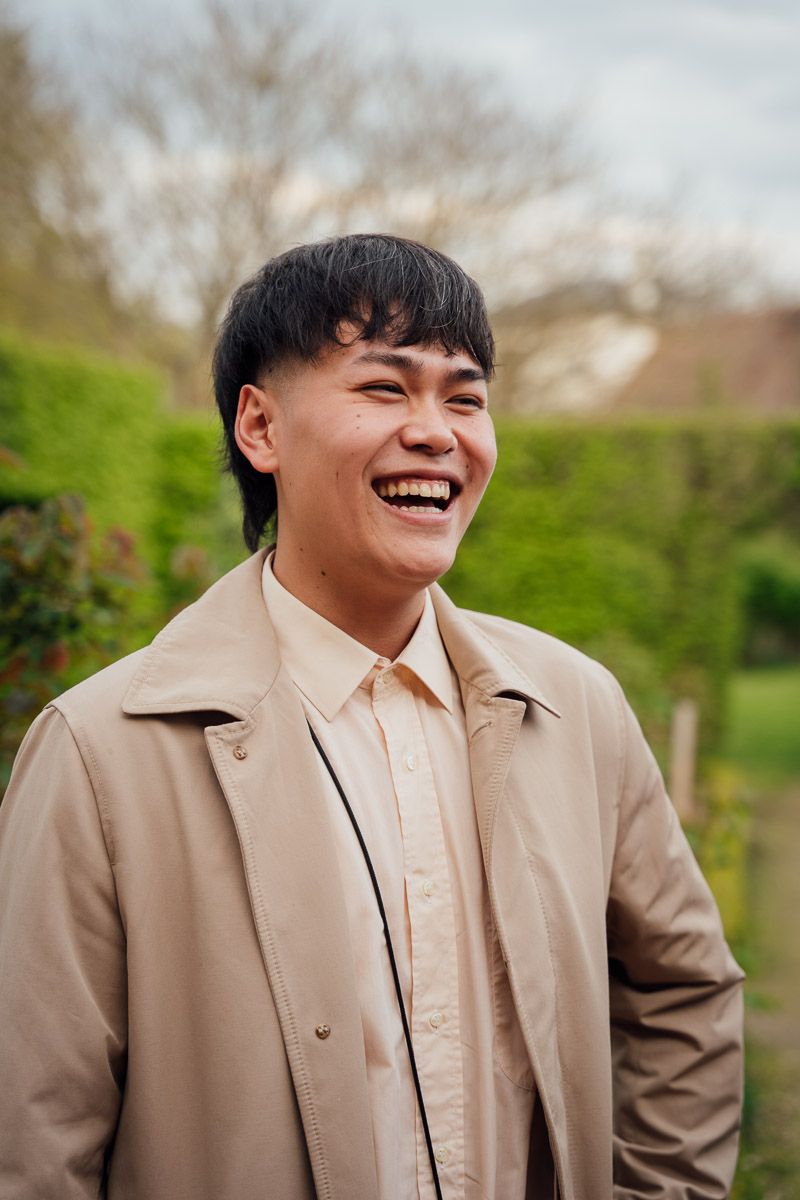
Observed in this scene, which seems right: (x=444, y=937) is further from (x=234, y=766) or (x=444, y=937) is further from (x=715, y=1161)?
(x=715, y=1161)

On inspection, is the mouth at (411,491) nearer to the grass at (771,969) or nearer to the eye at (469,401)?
the eye at (469,401)

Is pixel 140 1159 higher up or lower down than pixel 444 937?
lower down

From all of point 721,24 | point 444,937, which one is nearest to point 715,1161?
point 444,937

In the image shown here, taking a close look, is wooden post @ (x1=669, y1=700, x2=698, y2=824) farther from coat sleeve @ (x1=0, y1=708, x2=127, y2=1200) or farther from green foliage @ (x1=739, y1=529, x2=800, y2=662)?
green foliage @ (x1=739, y1=529, x2=800, y2=662)

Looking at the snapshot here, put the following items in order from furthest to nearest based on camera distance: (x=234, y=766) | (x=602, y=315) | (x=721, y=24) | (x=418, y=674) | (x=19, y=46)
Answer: (x=602, y=315), (x=19, y=46), (x=721, y=24), (x=418, y=674), (x=234, y=766)

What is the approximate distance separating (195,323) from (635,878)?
51.4 ft

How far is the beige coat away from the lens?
138 cm

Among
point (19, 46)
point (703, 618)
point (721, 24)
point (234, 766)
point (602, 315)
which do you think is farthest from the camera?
point (602, 315)

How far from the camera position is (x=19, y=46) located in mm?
14516

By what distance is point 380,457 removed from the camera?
163cm

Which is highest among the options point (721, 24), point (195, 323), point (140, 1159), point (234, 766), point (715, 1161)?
point (721, 24)

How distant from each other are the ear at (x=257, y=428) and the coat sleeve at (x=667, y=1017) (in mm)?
845

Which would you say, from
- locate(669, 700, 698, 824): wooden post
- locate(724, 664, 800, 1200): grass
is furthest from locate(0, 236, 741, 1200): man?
locate(669, 700, 698, 824): wooden post

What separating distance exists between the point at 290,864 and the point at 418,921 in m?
0.24
